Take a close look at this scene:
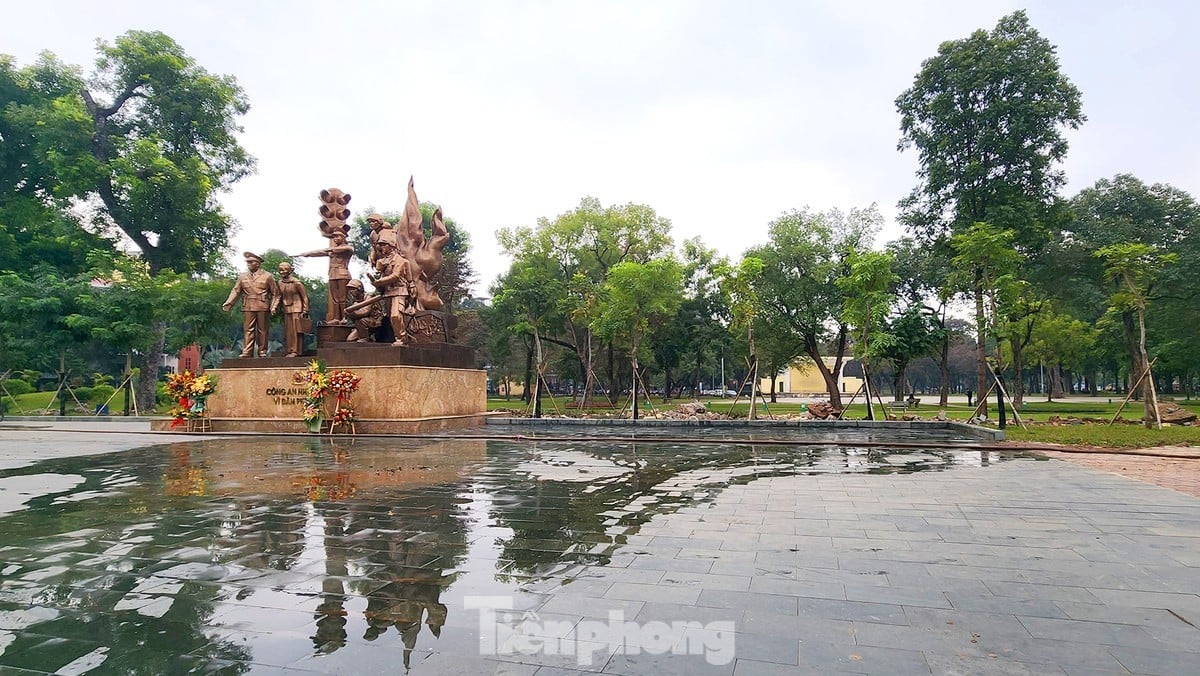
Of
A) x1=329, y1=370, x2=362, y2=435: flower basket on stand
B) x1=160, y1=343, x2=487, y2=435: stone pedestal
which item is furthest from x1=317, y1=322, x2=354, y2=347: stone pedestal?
x1=329, y1=370, x2=362, y2=435: flower basket on stand

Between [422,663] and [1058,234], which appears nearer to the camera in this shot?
[422,663]

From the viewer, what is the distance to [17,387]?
1478 inches

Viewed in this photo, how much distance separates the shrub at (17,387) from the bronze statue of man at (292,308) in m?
29.6

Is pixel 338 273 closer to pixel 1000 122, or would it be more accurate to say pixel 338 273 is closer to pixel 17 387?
pixel 1000 122

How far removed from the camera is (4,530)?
19.4 feet

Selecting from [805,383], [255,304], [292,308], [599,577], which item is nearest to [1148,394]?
[599,577]

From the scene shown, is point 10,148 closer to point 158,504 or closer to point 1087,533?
point 158,504

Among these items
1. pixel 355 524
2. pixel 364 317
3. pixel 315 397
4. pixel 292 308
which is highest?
pixel 292 308

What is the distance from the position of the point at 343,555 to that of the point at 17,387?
46.5 meters

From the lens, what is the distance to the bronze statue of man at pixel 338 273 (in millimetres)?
19031

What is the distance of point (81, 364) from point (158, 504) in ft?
145

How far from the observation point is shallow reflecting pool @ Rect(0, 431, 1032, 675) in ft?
Result: 10.5

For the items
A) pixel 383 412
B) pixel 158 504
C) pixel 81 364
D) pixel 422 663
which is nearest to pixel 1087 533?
pixel 422 663

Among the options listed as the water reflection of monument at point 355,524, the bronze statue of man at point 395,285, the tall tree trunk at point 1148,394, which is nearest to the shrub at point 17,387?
the bronze statue of man at point 395,285
